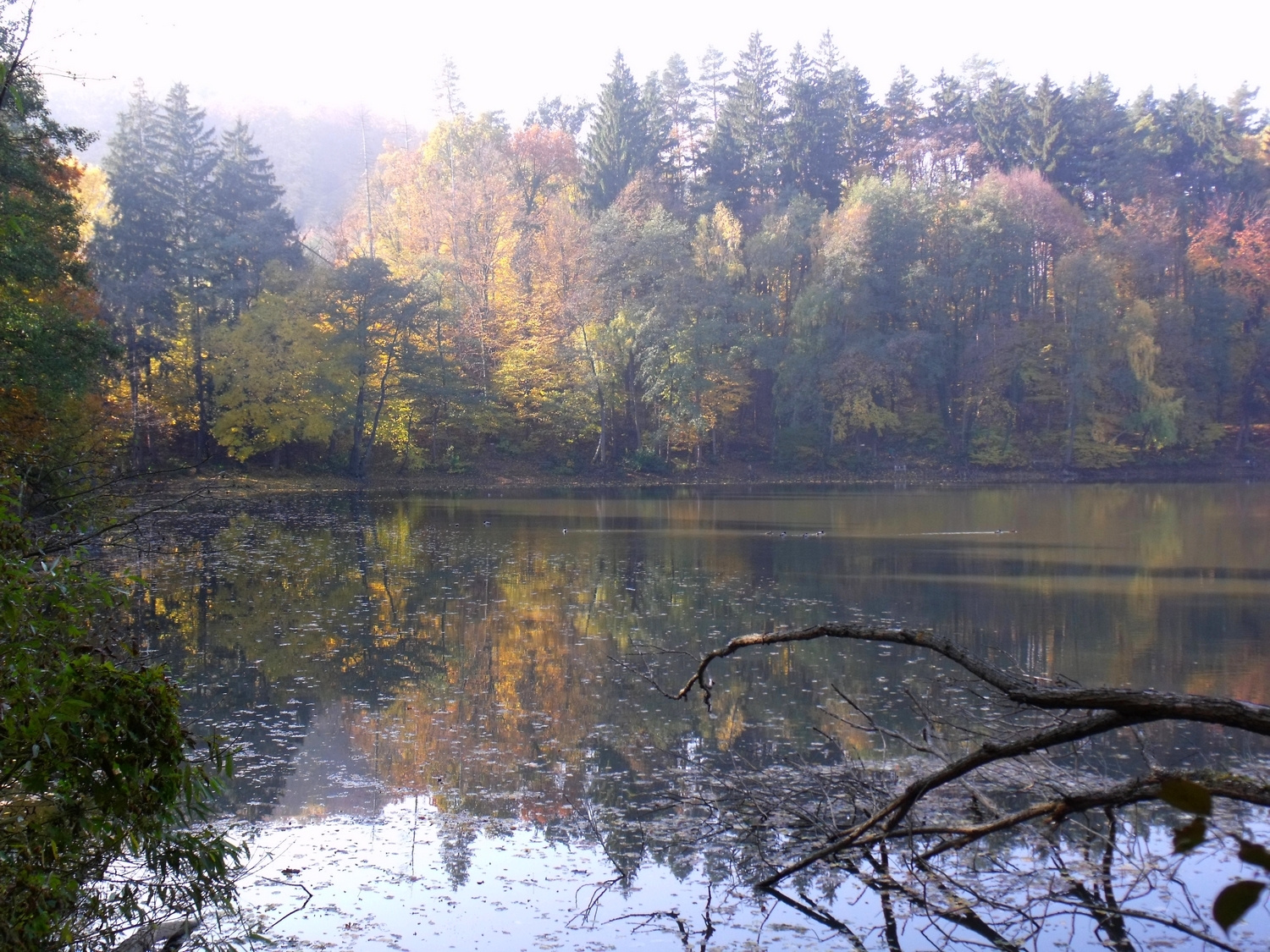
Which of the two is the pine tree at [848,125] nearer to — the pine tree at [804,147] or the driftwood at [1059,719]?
the pine tree at [804,147]

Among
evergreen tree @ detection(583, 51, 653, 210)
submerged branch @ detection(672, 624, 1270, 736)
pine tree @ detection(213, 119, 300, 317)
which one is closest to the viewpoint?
submerged branch @ detection(672, 624, 1270, 736)

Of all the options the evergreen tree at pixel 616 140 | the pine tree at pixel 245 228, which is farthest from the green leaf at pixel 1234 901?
the evergreen tree at pixel 616 140

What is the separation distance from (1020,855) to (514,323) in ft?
138

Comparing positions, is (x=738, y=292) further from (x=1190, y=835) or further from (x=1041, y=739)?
(x=1190, y=835)

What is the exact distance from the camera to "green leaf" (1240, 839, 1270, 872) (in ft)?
4.11

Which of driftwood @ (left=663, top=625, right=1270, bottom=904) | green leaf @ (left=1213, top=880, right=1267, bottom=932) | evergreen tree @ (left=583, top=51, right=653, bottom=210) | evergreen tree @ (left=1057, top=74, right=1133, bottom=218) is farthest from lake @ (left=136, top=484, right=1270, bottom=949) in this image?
evergreen tree @ (left=583, top=51, right=653, bottom=210)

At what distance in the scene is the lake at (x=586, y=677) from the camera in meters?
5.76

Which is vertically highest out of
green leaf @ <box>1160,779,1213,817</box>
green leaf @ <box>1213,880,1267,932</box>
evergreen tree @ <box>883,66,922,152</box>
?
evergreen tree @ <box>883,66,922,152</box>

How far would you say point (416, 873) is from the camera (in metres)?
6.11

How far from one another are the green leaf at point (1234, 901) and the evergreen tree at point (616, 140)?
54103mm

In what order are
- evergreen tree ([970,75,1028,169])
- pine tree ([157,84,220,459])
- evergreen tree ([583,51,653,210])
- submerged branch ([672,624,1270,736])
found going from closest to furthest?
submerged branch ([672,624,1270,736]) → pine tree ([157,84,220,459]) → evergreen tree ([970,75,1028,169]) → evergreen tree ([583,51,653,210])

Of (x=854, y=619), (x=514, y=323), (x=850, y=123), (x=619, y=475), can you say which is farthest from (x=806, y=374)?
(x=854, y=619)

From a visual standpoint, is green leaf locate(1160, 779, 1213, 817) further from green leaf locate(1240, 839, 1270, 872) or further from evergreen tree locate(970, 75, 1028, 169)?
evergreen tree locate(970, 75, 1028, 169)

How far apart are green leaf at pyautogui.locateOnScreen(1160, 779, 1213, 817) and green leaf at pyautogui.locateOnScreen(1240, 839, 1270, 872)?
6 cm
